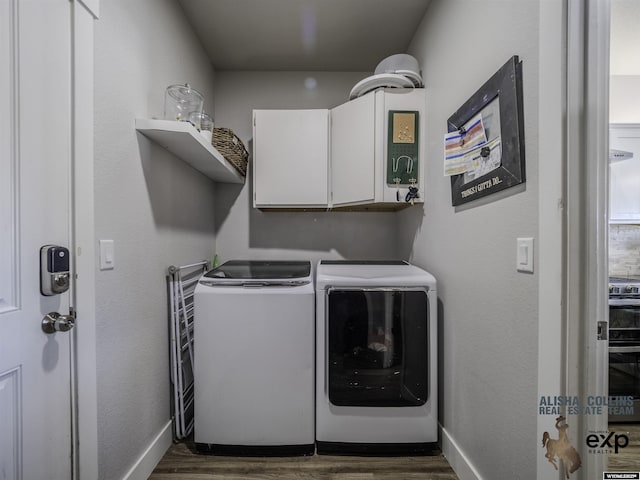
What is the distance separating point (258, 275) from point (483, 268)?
114 centimetres

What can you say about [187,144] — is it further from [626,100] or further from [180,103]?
[626,100]

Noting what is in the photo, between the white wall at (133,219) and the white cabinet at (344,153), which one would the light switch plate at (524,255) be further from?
the white wall at (133,219)

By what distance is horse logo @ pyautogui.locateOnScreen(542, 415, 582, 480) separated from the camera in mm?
831

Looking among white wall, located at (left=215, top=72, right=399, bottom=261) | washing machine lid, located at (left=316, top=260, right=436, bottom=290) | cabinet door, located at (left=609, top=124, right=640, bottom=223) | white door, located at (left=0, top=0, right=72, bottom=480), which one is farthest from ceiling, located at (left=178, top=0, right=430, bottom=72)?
washing machine lid, located at (left=316, top=260, right=436, bottom=290)

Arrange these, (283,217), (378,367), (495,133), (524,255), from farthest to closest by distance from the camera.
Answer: (283,217) < (378,367) < (495,133) < (524,255)

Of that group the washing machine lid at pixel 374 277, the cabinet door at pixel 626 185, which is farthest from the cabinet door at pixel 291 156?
the cabinet door at pixel 626 185

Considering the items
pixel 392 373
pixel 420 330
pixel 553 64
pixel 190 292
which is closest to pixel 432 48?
pixel 553 64

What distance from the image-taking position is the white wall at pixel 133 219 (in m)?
1.08

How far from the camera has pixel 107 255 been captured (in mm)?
1086

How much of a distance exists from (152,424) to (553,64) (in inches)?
86.5

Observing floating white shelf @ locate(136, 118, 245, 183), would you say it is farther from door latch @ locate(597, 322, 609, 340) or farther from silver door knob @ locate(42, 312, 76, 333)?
door latch @ locate(597, 322, 609, 340)

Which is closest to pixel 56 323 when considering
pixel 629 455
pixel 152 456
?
pixel 152 456

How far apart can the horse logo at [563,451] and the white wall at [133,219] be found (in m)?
1.57

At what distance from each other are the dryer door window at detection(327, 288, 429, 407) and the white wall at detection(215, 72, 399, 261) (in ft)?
2.99
